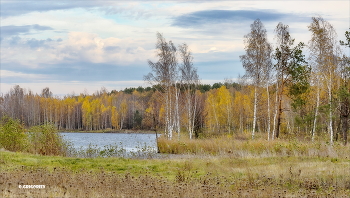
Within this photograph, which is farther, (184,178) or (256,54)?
(256,54)

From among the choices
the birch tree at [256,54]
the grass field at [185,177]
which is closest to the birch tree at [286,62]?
the birch tree at [256,54]

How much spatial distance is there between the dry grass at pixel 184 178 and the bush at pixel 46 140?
4.29 metres

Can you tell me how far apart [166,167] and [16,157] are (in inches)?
322

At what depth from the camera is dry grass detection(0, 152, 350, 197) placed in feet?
35.3

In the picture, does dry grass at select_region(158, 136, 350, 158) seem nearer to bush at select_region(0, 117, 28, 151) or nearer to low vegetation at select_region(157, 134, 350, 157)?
low vegetation at select_region(157, 134, 350, 157)

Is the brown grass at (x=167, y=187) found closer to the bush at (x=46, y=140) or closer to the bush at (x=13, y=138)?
the bush at (x=46, y=140)

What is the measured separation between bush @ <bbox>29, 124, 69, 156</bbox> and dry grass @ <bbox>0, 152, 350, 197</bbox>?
429cm

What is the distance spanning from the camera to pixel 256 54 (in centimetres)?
3494

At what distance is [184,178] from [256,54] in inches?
910

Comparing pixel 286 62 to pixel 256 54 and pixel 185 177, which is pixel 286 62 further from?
pixel 185 177

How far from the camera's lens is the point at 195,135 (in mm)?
40812

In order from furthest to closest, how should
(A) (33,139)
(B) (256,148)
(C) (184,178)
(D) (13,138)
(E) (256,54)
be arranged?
(E) (256,54) → (B) (256,148) → (D) (13,138) → (A) (33,139) → (C) (184,178)

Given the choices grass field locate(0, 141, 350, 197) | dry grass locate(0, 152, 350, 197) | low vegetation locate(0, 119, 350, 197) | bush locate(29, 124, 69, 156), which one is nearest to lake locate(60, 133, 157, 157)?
low vegetation locate(0, 119, 350, 197)

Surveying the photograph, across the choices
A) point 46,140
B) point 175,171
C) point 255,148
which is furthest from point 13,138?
point 255,148
